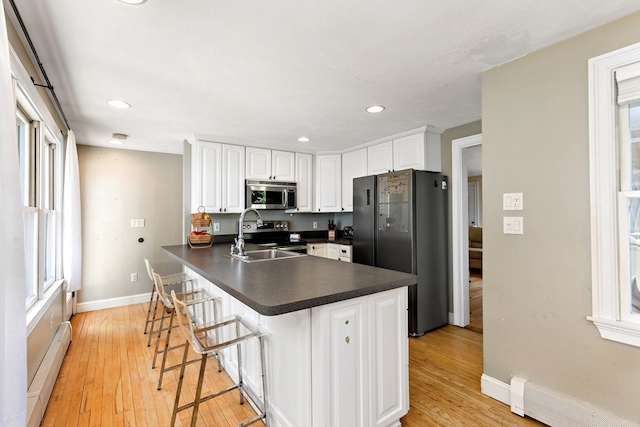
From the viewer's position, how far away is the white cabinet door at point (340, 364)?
142 cm

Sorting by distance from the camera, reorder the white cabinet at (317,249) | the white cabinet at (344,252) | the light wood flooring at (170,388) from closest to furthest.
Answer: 1. the light wood flooring at (170,388)
2. the white cabinet at (344,252)
3. the white cabinet at (317,249)

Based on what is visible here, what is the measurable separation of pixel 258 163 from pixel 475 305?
359cm

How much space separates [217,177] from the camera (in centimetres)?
380

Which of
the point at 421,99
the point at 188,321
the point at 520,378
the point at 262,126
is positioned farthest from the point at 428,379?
the point at 262,126

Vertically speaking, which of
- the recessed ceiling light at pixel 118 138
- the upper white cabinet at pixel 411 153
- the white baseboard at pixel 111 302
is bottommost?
the white baseboard at pixel 111 302

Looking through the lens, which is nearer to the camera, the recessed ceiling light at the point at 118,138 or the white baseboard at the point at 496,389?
the white baseboard at the point at 496,389

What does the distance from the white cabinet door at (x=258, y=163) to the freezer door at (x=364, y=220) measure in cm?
127

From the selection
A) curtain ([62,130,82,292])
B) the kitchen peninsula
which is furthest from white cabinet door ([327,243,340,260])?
curtain ([62,130,82,292])

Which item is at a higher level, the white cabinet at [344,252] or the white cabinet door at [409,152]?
the white cabinet door at [409,152]

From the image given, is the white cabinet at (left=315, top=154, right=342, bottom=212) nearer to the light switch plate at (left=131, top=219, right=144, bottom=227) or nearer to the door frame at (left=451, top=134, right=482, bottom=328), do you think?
the door frame at (left=451, top=134, right=482, bottom=328)

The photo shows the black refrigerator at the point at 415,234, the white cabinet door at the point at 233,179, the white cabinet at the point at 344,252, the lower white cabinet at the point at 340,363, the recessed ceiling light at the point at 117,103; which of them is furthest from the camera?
the white cabinet at the point at 344,252

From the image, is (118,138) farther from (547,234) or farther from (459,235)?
(547,234)

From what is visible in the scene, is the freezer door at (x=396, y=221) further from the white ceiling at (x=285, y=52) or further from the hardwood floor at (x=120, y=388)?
the hardwood floor at (x=120, y=388)

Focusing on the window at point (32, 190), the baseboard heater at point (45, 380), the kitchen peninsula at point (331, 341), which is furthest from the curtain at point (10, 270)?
the window at point (32, 190)
